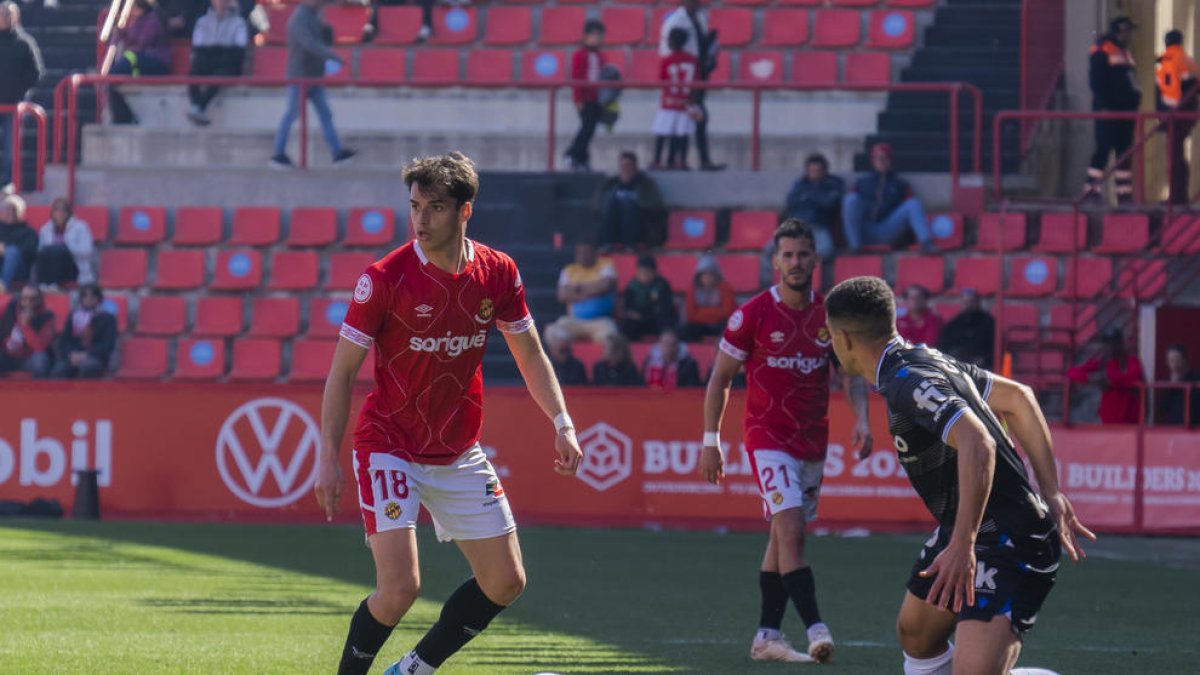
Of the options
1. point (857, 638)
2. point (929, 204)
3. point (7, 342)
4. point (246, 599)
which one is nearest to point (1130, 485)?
point (929, 204)

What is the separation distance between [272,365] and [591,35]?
5.69 meters

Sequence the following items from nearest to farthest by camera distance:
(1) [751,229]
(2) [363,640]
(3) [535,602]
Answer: (2) [363,640], (3) [535,602], (1) [751,229]

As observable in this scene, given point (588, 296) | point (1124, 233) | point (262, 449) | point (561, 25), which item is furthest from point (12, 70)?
point (1124, 233)

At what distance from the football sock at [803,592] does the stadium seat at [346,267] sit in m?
13.6

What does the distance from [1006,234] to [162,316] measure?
386 inches

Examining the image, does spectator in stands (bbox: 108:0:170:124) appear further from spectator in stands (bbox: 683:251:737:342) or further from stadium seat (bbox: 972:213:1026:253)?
stadium seat (bbox: 972:213:1026:253)

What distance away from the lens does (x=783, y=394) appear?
34.2 feet

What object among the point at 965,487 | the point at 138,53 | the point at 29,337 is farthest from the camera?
the point at 138,53

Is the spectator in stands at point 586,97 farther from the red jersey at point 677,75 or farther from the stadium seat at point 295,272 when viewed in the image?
the stadium seat at point 295,272

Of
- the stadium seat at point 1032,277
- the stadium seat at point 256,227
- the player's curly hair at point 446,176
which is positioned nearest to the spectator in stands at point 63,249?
the stadium seat at point 256,227

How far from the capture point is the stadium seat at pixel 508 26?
89.2 feet

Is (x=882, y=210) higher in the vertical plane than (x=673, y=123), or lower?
lower

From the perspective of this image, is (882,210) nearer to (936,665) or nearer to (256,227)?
(256,227)

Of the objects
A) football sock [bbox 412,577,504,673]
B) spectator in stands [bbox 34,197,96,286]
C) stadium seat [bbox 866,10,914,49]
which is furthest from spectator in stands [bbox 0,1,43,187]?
football sock [bbox 412,577,504,673]
